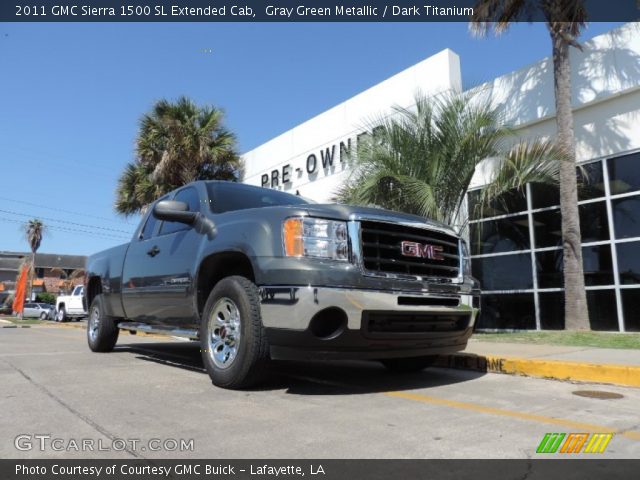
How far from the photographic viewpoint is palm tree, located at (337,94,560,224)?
988 cm

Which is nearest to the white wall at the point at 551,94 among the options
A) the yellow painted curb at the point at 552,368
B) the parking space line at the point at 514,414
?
the yellow painted curb at the point at 552,368

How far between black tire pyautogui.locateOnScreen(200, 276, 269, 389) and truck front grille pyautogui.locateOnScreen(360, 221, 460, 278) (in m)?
1.01

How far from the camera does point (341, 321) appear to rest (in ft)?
13.2

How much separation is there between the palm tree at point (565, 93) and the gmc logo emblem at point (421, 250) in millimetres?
6292

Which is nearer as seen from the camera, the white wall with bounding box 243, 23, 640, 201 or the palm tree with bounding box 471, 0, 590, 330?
the palm tree with bounding box 471, 0, 590, 330

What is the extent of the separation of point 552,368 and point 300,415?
10.4 feet

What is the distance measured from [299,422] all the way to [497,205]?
10394mm

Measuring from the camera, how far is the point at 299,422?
11.3 feet

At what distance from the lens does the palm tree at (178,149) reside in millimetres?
17312

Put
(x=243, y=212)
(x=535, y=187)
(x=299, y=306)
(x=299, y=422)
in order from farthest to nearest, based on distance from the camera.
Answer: (x=535, y=187), (x=243, y=212), (x=299, y=306), (x=299, y=422)

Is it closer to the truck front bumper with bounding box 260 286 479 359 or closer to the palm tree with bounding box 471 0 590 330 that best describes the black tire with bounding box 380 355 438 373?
the truck front bumper with bounding box 260 286 479 359
